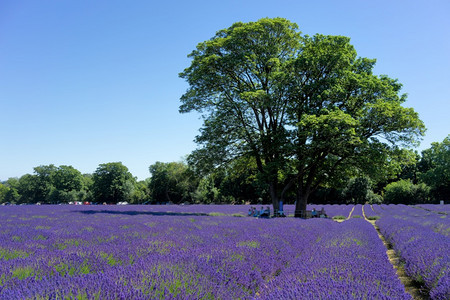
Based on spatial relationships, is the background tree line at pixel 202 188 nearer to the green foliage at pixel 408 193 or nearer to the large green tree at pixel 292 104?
the green foliage at pixel 408 193

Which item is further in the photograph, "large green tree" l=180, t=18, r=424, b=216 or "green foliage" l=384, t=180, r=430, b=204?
"green foliage" l=384, t=180, r=430, b=204

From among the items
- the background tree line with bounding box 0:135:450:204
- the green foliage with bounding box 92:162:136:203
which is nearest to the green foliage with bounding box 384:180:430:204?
the background tree line with bounding box 0:135:450:204

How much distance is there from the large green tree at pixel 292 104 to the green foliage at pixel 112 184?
51.9 metres

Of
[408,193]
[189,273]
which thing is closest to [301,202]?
[189,273]

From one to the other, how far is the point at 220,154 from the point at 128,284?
18.8m

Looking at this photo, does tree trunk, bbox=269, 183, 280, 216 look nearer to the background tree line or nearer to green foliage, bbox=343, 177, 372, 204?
the background tree line

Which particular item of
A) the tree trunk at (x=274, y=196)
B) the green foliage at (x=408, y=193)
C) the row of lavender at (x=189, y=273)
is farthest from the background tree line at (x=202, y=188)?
the row of lavender at (x=189, y=273)

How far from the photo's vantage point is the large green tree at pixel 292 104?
18.3 meters

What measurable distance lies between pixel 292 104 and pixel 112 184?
58.2 m

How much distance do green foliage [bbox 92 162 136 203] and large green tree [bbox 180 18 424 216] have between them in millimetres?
51882

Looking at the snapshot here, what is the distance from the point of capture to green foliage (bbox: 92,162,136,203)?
69.6 metres

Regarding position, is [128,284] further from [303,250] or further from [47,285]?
[303,250]

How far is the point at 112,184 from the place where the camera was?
69.9 m

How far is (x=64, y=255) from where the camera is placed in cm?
483
